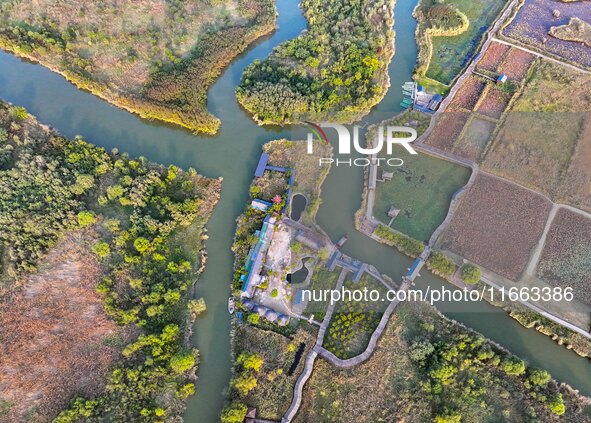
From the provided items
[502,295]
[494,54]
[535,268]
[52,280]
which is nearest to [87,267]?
[52,280]

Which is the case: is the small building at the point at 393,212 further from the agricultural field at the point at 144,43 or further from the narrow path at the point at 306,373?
the agricultural field at the point at 144,43

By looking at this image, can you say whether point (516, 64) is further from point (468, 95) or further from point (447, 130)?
point (447, 130)

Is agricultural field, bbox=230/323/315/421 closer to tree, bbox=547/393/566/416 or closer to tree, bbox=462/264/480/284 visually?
tree, bbox=462/264/480/284

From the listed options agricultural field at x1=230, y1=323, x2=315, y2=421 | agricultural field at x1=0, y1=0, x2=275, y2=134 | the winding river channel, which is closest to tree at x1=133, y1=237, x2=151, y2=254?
the winding river channel

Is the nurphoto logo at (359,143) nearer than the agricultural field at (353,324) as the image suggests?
No

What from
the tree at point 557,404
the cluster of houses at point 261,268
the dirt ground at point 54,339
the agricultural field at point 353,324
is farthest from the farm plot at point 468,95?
the dirt ground at point 54,339

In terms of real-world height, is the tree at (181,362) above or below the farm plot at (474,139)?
below
